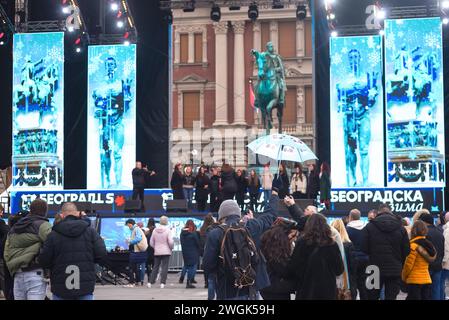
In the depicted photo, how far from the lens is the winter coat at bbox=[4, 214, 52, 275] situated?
28.5 feet

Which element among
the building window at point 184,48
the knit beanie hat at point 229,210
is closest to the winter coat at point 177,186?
the knit beanie hat at point 229,210

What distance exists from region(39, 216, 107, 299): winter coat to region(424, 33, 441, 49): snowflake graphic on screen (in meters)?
17.5

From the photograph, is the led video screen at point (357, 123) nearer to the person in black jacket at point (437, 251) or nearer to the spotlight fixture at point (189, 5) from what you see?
the spotlight fixture at point (189, 5)

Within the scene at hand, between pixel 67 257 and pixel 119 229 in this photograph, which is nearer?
pixel 67 257

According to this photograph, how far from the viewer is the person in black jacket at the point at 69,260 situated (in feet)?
26.6

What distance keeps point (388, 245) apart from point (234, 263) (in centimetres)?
246

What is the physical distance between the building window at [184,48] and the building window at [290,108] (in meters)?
6.51

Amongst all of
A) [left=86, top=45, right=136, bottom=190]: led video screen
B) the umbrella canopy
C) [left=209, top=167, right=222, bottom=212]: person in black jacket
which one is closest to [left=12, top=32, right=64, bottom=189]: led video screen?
[left=86, top=45, right=136, bottom=190]: led video screen

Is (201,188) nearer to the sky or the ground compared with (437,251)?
nearer to the sky

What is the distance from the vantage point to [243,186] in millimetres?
21922

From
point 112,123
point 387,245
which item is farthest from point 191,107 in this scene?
point 387,245

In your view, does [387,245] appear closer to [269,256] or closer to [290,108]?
[269,256]

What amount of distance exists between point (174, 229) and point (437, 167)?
23.4 feet
